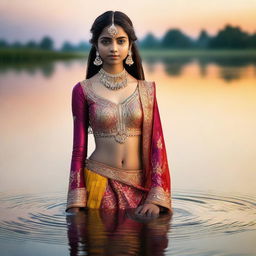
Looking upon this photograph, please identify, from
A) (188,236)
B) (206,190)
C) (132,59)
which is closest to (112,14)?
(132,59)

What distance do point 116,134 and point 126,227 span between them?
2.41 ft

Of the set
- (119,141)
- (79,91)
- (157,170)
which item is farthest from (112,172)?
(79,91)

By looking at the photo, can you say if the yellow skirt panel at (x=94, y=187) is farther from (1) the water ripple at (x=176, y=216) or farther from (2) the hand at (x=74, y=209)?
(1) the water ripple at (x=176, y=216)

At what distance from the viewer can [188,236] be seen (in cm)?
969

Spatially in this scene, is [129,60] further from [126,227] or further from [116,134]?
[126,227]

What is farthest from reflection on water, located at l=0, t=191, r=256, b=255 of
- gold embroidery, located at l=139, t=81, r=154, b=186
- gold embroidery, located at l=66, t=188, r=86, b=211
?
gold embroidery, located at l=139, t=81, r=154, b=186

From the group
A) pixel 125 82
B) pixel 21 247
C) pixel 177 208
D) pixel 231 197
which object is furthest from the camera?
pixel 231 197

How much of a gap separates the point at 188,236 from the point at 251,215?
1.08 m

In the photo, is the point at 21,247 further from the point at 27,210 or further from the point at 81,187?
the point at 27,210

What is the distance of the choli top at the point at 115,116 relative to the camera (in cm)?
991

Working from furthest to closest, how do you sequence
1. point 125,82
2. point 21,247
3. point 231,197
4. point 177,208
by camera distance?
point 231,197
point 177,208
point 125,82
point 21,247

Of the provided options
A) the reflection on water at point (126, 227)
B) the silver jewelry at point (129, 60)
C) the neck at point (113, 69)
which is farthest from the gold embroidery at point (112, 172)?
the silver jewelry at point (129, 60)

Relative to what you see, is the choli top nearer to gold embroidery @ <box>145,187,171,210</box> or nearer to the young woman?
the young woman

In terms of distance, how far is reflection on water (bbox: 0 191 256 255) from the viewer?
369 inches
